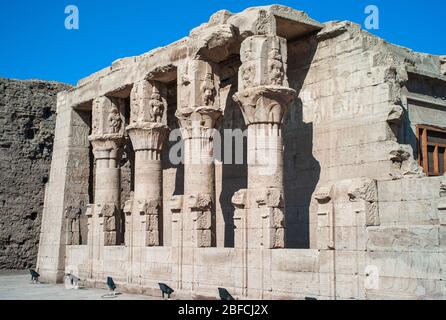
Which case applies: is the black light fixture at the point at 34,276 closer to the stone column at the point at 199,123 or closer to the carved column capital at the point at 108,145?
the carved column capital at the point at 108,145

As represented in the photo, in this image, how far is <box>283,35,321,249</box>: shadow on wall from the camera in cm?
1440

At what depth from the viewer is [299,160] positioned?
14680mm

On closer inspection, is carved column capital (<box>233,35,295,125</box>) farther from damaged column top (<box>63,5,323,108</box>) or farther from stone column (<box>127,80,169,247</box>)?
stone column (<box>127,80,169,247</box>)

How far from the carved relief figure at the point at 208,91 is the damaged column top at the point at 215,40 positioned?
0.45 meters

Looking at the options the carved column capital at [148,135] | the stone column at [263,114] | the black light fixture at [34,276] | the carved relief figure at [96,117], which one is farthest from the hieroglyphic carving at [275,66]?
the black light fixture at [34,276]

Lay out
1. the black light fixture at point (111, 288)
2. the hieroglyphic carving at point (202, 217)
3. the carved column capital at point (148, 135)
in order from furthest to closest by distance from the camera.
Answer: the carved column capital at point (148, 135)
the black light fixture at point (111, 288)
the hieroglyphic carving at point (202, 217)

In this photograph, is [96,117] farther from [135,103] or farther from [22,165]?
[22,165]

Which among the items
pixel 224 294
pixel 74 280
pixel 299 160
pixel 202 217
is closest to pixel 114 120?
pixel 74 280

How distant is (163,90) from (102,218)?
3.88m

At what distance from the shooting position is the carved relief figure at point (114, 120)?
732 inches

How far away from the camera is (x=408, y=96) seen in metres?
14.3

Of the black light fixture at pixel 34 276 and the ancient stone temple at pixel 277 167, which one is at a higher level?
the ancient stone temple at pixel 277 167
